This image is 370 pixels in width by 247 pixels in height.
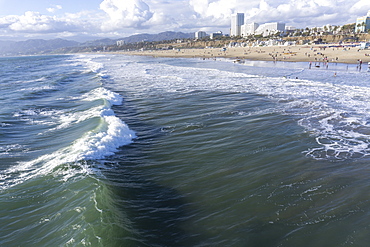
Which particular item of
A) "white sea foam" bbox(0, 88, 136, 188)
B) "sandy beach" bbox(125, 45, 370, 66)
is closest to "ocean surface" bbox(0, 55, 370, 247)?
"white sea foam" bbox(0, 88, 136, 188)

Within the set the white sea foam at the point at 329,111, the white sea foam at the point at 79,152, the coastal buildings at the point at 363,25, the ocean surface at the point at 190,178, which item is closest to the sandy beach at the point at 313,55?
the white sea foam at the point at 329,111

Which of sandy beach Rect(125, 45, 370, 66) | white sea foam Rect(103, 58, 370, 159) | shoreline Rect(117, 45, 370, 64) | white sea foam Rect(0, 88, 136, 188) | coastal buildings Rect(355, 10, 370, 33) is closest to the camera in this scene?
white sea foam Rect(0, 88, 136, 188)

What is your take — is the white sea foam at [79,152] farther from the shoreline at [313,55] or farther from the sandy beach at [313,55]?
the sandy beach at [313,55]

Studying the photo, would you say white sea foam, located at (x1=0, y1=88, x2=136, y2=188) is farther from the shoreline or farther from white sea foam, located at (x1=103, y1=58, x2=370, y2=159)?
the shoreline

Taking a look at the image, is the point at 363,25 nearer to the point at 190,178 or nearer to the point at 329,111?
the point at 329,111

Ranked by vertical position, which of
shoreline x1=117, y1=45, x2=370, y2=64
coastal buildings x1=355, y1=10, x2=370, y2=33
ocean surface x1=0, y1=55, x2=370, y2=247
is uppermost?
coastal buildings x1=355, y1=10, x2=370, y2=33

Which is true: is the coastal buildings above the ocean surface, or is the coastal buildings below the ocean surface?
above

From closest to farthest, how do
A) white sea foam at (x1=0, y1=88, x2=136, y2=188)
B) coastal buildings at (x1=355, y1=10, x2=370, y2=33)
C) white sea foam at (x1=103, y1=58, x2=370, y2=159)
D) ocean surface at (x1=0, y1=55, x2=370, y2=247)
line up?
1. ocean surface at (x1=0, y1=55, x2=370, y2=247)
2. white sea foam at (x1=0, y1=88, x2=136, y2=188)
3. white sea foam at (x1=103, y1=58, x2=370, y2=159)
4. coastal buildings at (x1=355, y1=10, x2=370, y2=33)

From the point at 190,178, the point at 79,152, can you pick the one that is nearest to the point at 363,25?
the point at 190,178

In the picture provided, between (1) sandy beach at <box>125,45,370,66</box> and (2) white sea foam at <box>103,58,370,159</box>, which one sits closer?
(2) white sea foam at <box>103,58,370,159</box>

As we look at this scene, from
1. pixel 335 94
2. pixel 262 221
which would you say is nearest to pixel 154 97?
pixel 335 94
